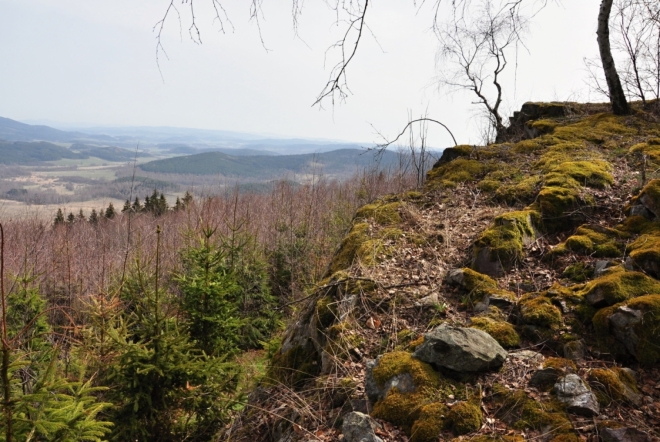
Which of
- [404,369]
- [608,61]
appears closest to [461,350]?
[404,369]

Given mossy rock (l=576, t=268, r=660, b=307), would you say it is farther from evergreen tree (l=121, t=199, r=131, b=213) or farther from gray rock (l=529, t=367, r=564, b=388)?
evergreen tree (l=121, t=199, r=131, b=213)

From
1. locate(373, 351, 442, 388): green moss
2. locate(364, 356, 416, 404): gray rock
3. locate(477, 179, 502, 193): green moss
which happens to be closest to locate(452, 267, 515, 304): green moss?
locate(373, 351, 442, 388): green moss

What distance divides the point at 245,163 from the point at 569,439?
502 feet

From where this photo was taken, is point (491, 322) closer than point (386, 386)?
No

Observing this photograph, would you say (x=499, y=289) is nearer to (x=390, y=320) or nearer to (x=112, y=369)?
(x=390, y=320)

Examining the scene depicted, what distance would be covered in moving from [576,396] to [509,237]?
6.49 ft

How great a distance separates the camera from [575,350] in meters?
2.76

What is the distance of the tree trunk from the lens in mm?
7277

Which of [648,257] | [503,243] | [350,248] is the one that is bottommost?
[350,248]

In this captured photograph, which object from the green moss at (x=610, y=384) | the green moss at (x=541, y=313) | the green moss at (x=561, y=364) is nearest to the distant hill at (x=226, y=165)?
the green moss at (x=541, y=313)

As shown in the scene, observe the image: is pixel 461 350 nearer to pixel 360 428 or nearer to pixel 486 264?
pixel 360 428

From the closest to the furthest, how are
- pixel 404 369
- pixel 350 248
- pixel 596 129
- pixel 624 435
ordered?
pixel 624 435 → pixel 404 369 → pixel 350 248 → pixel 596 129

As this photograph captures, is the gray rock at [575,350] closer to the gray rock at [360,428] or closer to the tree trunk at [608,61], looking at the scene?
the gray rock at [360,428]

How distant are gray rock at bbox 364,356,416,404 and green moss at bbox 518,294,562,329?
1.09 m
